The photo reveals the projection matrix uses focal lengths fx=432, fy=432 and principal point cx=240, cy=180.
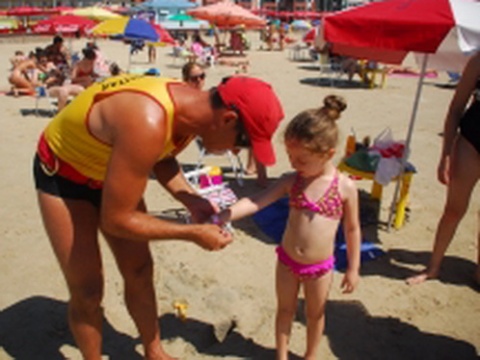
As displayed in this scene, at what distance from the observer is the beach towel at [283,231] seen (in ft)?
13.5

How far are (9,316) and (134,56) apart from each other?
69.6 ft

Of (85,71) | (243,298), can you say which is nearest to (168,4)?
(85,71)

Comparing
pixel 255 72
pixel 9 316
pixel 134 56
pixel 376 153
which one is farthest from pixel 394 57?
pixel 134 56

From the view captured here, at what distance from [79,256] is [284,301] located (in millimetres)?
1193

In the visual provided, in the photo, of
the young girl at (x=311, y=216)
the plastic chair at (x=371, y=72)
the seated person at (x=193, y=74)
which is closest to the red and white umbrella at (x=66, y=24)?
the seated person at (x=193, y=74)

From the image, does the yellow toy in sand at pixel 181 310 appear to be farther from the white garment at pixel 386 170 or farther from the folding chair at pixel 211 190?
the white garment at pixel 386 170

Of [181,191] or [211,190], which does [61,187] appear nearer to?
[181,191]

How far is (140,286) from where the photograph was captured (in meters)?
2.51

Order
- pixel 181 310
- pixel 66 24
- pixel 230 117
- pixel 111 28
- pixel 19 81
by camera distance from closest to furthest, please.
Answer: pixel 230 117 → pixel 181 310 → pixel 19 81 → pixel 111 28 → pixel 66 24

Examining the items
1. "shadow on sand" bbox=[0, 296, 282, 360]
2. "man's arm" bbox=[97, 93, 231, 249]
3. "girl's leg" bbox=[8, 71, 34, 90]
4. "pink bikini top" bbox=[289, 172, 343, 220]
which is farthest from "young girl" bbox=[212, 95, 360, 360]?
"girl's leg" bbox=[8, 71, 34, 90]

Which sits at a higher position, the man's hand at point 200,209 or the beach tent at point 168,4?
the beach tent at point 168,4

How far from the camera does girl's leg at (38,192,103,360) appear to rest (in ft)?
6.86

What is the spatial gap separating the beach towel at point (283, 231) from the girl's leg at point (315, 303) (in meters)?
1.41

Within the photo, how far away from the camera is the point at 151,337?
2.66 metres
